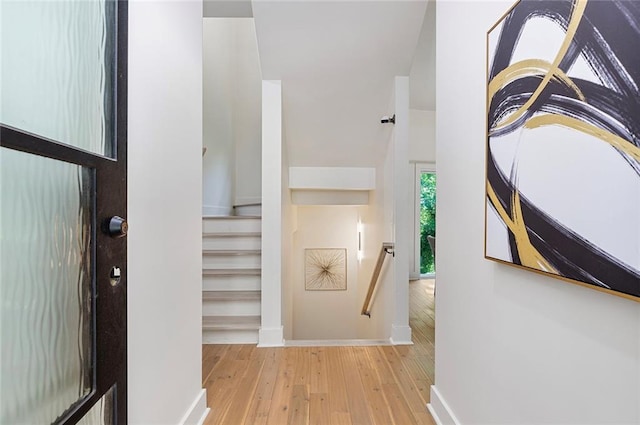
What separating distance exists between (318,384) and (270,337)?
0.71 metres

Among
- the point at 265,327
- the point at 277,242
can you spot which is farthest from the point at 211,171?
the point at 265,327

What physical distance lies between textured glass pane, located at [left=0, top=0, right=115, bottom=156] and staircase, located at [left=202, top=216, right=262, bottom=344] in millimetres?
2035

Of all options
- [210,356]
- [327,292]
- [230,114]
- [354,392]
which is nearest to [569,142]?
[354,392]

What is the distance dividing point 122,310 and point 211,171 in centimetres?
347

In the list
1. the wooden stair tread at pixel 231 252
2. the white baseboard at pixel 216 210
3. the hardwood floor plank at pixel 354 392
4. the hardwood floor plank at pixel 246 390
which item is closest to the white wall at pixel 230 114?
the white baseboard at pixel 216 210

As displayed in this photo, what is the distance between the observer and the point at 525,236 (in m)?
0.90

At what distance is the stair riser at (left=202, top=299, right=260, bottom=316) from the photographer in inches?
107

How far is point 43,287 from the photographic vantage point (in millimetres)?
706

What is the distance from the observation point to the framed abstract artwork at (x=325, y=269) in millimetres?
5371

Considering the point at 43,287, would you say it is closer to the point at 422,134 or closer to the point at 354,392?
the point at 354,392

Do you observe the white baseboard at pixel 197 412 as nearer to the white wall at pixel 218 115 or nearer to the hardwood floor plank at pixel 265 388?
the hardwood floor plank at pixel 265 388

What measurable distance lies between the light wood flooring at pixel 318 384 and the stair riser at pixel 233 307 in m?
0.32

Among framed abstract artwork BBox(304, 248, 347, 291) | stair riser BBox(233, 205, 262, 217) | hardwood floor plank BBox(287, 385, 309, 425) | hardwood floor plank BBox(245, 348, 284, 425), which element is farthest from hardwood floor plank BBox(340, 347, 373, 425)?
framed abstract artwork BBox(304, 248, 347, 291)

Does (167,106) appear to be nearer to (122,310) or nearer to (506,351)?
(122,310)
